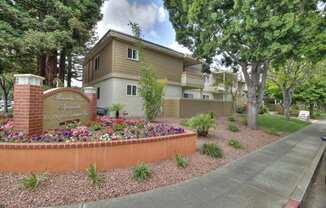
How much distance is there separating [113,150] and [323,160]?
8.83m

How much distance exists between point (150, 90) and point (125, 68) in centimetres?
607

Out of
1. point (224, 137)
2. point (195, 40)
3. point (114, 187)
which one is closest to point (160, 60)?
point (195, 40)

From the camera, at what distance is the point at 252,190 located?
442 cm

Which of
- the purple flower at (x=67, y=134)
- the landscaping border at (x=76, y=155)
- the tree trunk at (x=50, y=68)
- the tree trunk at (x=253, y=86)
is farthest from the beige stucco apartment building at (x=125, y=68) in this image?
the landscaping border at (x=76, y=155)

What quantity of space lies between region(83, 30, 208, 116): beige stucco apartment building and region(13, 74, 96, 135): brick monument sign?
6.86m

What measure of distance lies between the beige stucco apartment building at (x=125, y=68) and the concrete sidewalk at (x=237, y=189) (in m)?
10.1

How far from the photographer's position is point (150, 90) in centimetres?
934

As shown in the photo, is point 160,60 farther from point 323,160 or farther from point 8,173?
point 8,173

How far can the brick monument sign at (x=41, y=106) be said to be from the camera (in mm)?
4672

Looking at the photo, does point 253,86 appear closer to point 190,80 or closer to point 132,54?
point 190,80

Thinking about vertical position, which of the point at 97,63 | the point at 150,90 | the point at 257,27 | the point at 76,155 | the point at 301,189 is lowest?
the point at 301,189

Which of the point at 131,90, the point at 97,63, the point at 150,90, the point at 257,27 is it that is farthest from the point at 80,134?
the point at 97,63

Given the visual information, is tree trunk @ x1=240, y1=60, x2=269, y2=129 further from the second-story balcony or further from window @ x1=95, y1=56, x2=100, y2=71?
window @ x1=95, y1=56, x2=100, y2=71

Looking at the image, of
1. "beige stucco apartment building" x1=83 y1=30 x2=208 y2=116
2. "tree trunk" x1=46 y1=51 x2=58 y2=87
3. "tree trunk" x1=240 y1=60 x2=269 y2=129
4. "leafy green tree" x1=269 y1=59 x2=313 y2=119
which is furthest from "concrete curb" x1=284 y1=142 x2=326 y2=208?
"leafy green tree" x1=269 y1=59 x2=313 y2=119
